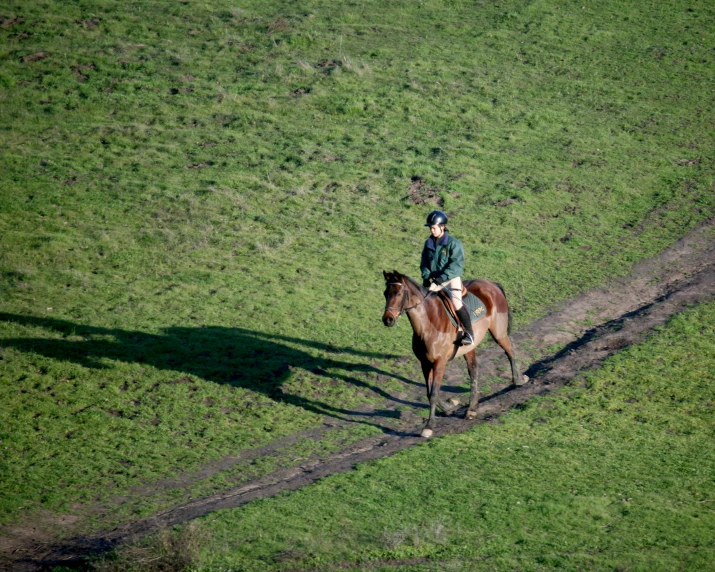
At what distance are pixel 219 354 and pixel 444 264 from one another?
6013 millimetres

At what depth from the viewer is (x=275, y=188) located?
973 inches

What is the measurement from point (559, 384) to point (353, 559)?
7324mm

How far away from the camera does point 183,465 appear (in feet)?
43.4

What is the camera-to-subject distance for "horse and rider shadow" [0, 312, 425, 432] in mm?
16297

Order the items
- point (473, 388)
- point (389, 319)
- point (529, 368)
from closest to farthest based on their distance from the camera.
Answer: point (389, 319)
point (473, 388)
point (529, 368)

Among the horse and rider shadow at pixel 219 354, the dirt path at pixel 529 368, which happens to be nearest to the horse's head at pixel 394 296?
the dirt path at pixel 529 368

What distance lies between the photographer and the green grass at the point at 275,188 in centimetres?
1545

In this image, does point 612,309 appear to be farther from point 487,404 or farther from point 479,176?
point 479,176

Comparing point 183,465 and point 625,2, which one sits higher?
point 625,2

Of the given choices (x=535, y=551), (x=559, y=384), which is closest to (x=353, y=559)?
(x=535, y=551)

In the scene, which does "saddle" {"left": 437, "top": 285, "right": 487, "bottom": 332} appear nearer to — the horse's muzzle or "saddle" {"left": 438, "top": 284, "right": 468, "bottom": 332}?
"saddle" {"left": 438, "top": 284, "right": 468, "bottom": 332}

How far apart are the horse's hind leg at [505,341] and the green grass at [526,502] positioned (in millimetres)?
1130

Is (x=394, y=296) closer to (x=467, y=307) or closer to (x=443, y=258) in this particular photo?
(x=443, y=258)

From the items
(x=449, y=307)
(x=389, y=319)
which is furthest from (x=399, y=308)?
(x=449, y=307)
